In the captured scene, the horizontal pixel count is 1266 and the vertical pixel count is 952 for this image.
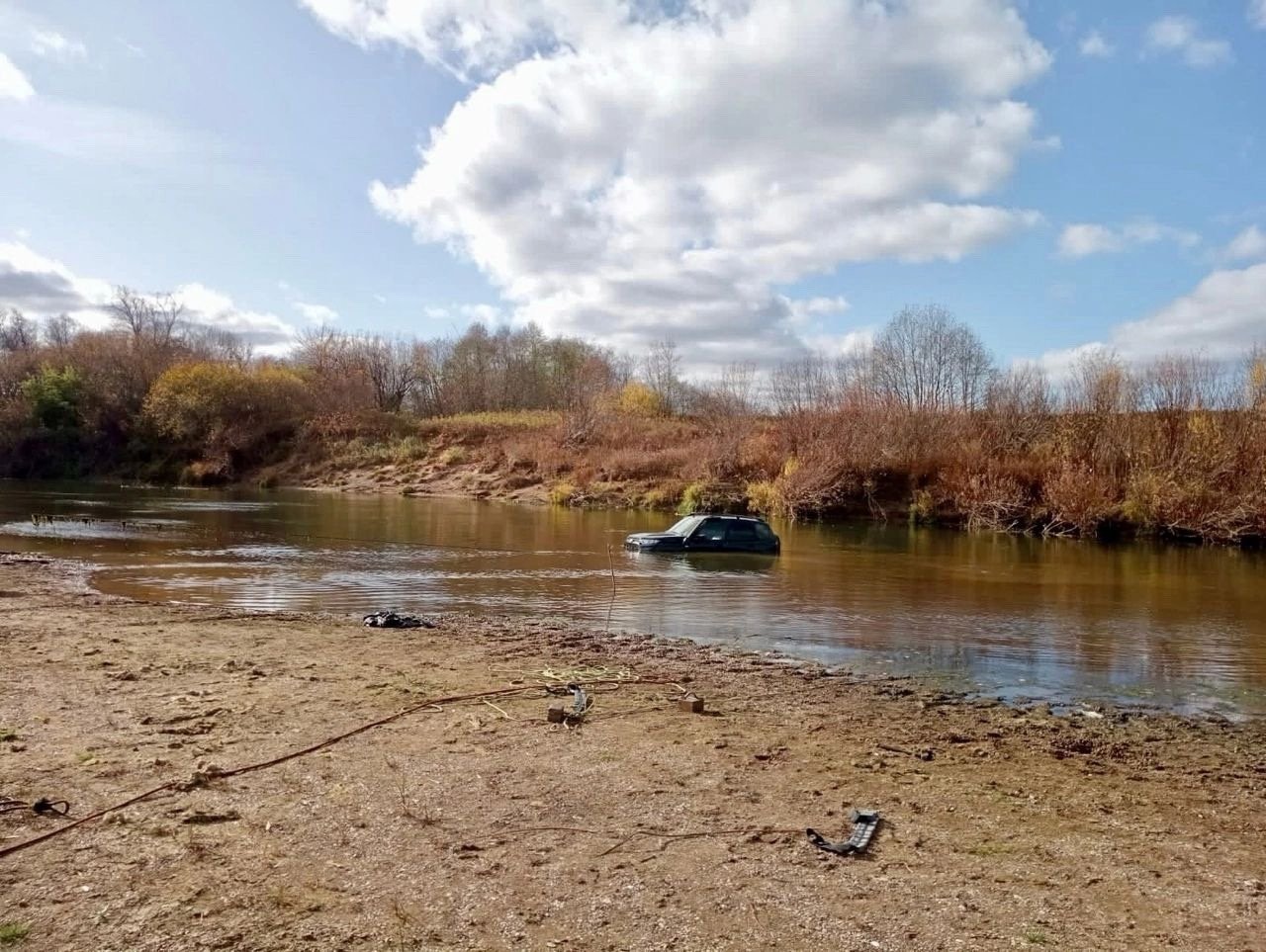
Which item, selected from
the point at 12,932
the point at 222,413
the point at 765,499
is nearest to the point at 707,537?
the point at 765,499

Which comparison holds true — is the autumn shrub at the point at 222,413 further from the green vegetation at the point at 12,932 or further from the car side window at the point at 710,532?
the green vegetation at the point at 12,932

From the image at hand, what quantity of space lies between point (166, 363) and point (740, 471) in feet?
186

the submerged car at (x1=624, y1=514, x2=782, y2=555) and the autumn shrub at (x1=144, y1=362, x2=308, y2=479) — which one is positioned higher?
the autumn shrub at (x1=144, y1=362, x2=308, y2=479)

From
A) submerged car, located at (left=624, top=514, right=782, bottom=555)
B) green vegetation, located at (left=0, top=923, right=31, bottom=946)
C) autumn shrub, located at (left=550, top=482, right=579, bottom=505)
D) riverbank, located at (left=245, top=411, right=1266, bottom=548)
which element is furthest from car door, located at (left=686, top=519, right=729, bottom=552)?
autumn shrub, located at (left=550, top=482, right=579, bottom=505)

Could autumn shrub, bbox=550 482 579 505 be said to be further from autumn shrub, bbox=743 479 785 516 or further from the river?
the river

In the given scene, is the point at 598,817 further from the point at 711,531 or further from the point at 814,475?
the point at 814,475

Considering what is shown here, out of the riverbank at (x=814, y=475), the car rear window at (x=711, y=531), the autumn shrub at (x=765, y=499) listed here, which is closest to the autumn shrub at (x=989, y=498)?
the riverbank at (x=814, y=475)

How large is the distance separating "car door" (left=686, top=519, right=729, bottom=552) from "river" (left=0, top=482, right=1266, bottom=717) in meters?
0.54

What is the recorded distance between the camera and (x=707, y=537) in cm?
2691

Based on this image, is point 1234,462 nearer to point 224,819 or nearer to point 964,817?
point 964,817

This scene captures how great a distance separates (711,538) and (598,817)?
20.8 metres

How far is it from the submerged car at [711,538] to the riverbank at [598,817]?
611 inches

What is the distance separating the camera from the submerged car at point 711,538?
2677 centimetres

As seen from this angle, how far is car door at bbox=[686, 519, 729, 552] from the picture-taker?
26.8 meters
